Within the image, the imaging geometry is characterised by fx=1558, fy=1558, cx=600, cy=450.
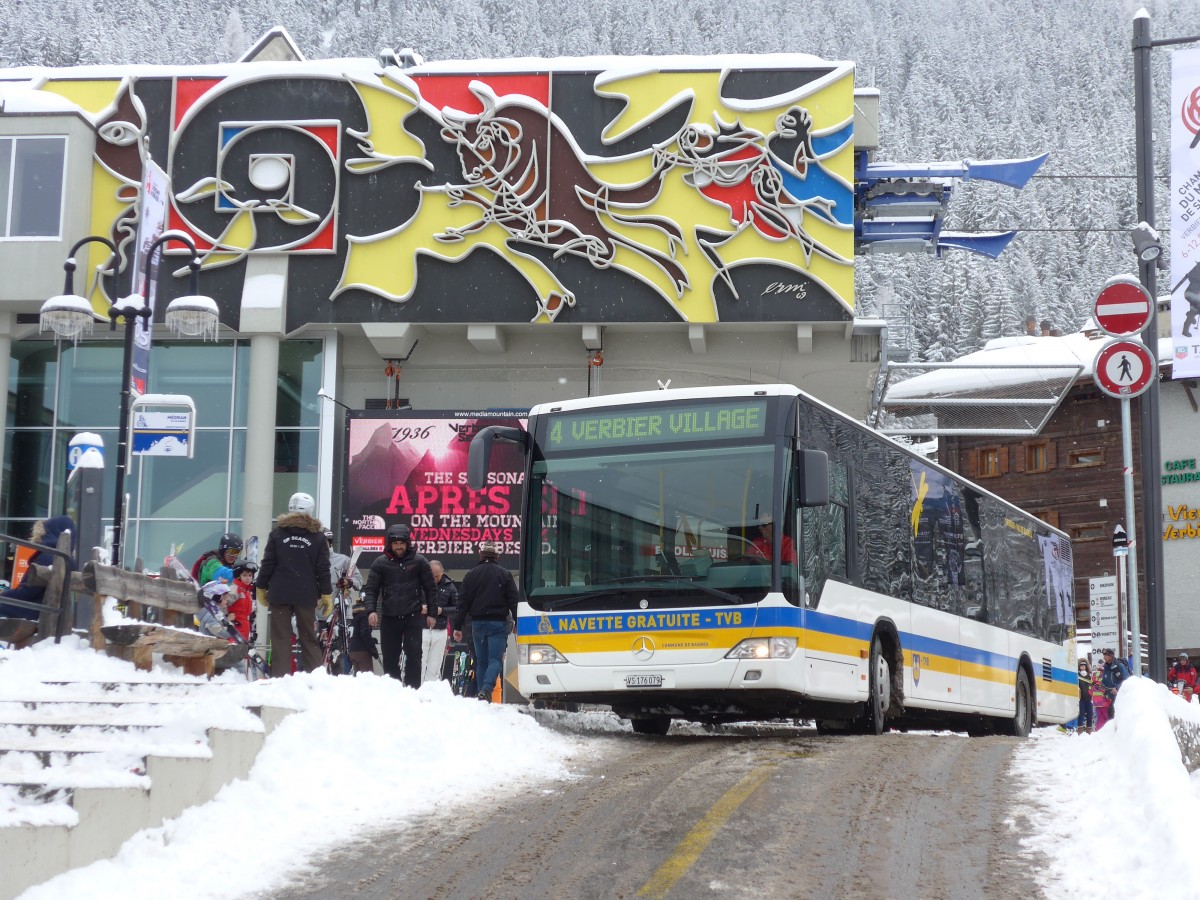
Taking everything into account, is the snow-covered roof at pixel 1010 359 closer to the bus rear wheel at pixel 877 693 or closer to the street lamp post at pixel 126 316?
the street lamp post at pixel 126 316

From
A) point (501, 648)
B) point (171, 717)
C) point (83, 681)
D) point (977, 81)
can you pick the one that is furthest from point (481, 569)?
point (977, 81)

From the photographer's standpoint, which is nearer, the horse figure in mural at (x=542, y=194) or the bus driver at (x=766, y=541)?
the bus driver at (x=766, y=541)

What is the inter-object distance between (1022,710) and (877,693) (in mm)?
5993

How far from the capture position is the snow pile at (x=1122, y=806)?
21.4ft

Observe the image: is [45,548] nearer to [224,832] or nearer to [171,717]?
[171,717]

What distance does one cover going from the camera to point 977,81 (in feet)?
439

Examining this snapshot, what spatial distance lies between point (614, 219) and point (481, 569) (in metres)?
15.1

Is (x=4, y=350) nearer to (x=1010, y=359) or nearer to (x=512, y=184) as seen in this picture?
(x=512, y=184)

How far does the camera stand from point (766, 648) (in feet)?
40.7

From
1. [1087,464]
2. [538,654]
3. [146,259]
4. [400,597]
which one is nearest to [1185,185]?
[538,654]

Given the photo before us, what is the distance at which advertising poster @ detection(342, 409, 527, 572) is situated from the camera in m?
28.8

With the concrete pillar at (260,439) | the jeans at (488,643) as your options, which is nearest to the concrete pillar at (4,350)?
the concrete pillar at (260,439)

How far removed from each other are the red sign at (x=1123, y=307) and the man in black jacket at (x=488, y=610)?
603 cm

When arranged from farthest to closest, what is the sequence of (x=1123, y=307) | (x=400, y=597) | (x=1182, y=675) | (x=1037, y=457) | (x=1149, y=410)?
1. (x=1037, y=457)
2. (x=1182, y=675)
3. (x=400, y=597)
4. (x=1123, y=307)
5. (x=1149, y=410)
